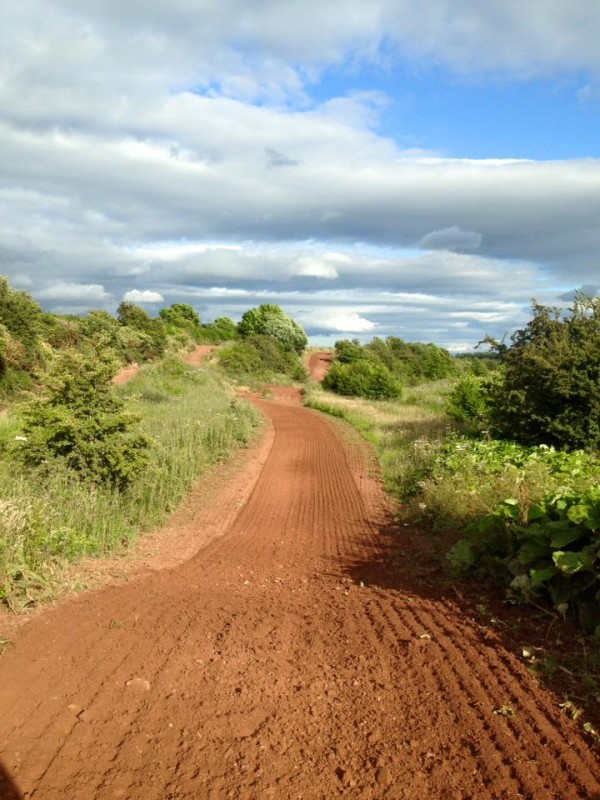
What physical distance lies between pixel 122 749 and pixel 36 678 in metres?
Answer: 1.15

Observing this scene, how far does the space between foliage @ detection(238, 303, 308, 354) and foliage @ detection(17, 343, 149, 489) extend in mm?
52904

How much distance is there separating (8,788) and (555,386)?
12.1m

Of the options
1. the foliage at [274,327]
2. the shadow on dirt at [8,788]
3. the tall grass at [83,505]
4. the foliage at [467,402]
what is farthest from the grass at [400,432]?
the foliage at [274,327]

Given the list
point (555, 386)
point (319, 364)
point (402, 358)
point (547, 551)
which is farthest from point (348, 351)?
point (547, 551)

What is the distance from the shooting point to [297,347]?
68.4 meters

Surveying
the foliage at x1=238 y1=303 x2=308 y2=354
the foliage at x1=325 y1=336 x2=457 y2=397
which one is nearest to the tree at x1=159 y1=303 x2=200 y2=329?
the foliage at x1=238 y1=303 x2=308 y2=354

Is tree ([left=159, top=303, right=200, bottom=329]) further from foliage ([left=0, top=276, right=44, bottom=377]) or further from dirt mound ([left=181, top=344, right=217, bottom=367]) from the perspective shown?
foliage ([left=0, top=276, right=44, bottom=377])

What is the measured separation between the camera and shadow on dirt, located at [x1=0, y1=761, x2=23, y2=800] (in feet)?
9.75

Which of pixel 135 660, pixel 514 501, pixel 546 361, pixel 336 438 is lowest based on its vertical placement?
pixel 336 438

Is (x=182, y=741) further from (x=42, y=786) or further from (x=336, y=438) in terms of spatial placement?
(x=336, y=438)

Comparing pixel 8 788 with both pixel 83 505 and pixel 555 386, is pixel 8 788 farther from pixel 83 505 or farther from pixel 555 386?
pixel 555 386

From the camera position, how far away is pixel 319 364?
204 ft

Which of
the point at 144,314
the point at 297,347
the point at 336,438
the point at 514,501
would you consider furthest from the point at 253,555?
the point at 297,347

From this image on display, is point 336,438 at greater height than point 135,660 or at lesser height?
lesser
